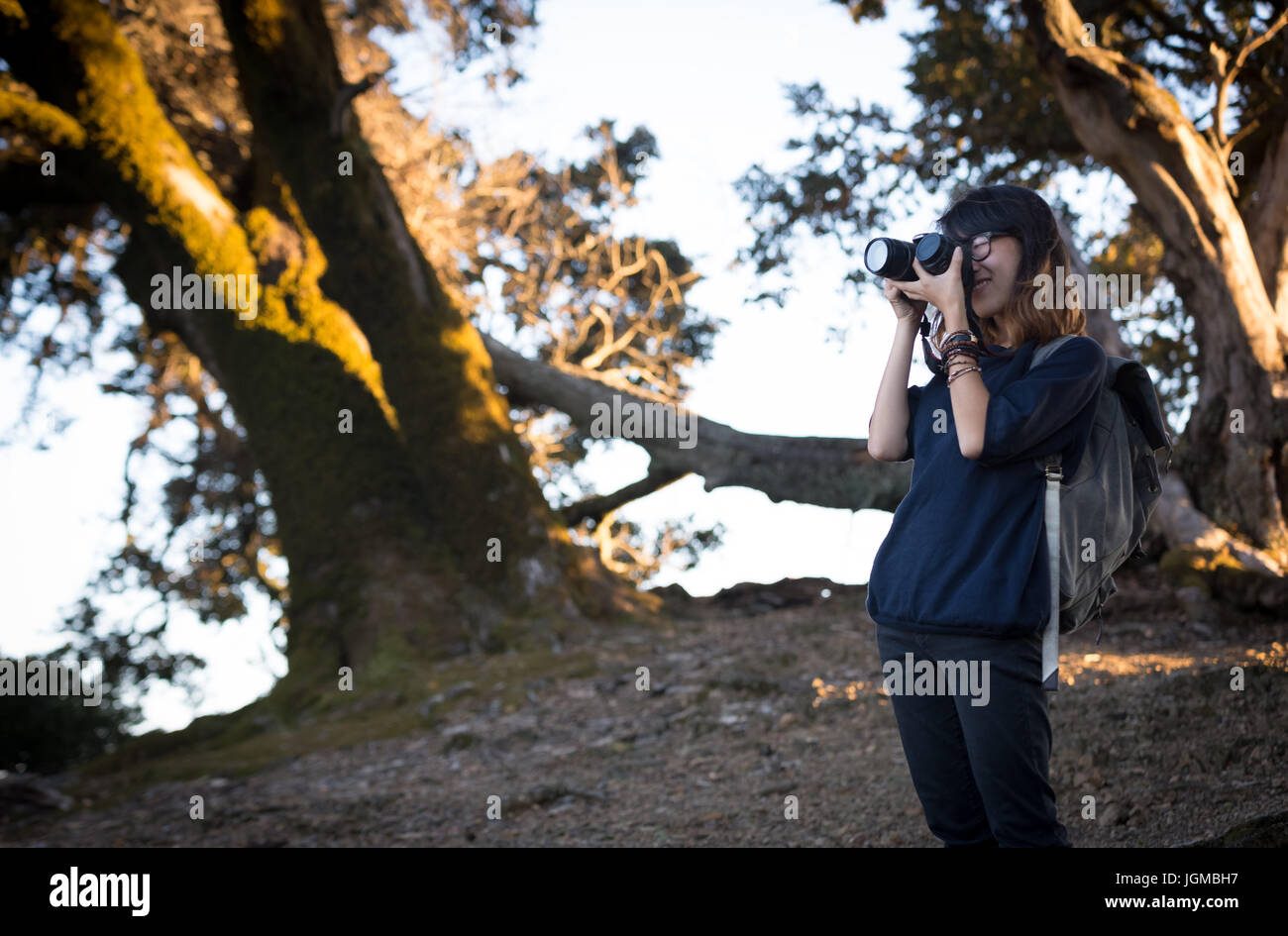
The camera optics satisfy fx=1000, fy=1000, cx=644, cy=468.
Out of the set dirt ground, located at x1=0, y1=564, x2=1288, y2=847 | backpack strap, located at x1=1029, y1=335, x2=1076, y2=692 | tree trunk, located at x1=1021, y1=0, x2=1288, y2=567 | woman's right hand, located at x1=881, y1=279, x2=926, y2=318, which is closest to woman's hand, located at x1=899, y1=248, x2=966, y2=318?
woman's right hand, located at x1=881, y1=279, x2=926, y2=318

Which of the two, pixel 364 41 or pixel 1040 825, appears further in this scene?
pixel 364 41

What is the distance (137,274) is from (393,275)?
2590mm

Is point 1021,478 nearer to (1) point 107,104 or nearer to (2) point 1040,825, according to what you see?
(2) point 1040,825

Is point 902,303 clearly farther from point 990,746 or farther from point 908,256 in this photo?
point 990,746

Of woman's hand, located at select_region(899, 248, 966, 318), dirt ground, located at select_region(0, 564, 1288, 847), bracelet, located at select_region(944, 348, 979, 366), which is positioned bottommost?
dirt ground, located at select_region(0, 564, 1288, 847)

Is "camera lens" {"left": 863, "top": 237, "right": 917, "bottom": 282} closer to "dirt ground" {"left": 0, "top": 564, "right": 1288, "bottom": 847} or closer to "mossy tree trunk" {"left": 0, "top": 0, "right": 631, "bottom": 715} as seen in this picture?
"dirt ground" {"left": 0, "top": 564, "right": 1288, "bottom": 847}

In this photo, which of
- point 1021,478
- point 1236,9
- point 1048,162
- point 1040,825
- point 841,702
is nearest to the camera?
point 1040,825

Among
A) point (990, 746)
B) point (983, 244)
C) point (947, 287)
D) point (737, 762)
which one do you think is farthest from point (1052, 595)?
point (737, 762)

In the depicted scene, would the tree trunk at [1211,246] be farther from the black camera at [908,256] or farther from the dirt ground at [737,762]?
the black camera at [908,256]

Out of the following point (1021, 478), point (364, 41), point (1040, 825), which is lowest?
point (1040, 825)

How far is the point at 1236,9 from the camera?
9109 mm

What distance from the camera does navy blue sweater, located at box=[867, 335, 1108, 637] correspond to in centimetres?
199
